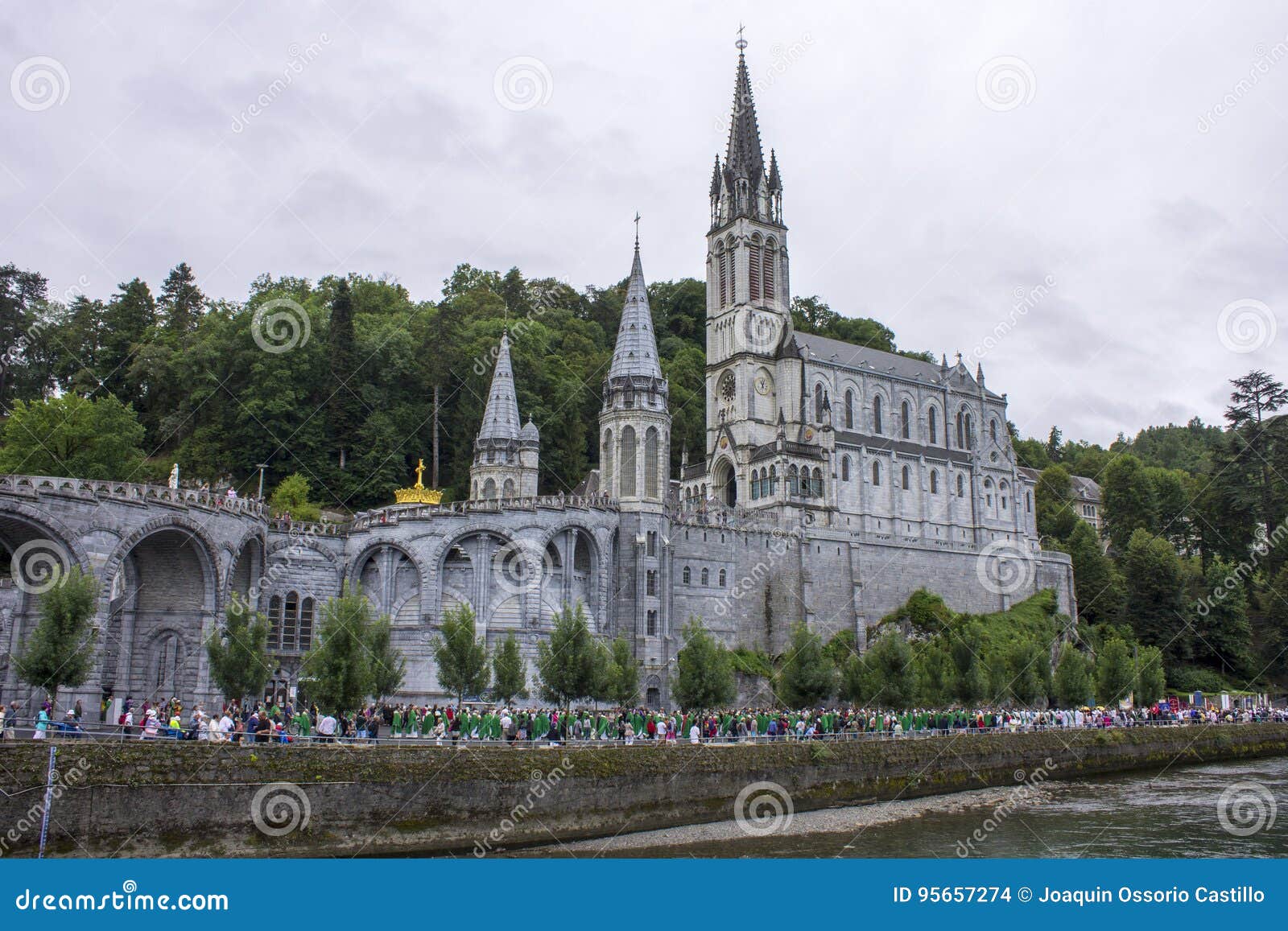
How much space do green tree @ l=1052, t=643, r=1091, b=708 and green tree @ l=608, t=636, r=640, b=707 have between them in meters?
24.1

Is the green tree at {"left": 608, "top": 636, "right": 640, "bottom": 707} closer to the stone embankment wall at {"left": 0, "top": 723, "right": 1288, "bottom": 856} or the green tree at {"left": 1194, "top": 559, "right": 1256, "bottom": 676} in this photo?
the stone embankment wall at {"left": 0, "top": 723, "right": 1288, "bottom": 856}

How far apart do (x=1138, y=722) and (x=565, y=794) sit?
32.8 metres

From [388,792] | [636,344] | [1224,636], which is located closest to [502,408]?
[636,344]

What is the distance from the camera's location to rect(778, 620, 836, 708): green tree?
41562mm

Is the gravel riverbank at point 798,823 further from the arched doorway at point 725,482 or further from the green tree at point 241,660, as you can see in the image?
the arched doorway at point 725,482

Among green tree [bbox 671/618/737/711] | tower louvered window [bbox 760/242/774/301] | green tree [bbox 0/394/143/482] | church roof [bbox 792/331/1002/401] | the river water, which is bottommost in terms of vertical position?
the river water

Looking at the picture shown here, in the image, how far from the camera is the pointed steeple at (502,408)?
62.7m

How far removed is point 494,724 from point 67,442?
118ft

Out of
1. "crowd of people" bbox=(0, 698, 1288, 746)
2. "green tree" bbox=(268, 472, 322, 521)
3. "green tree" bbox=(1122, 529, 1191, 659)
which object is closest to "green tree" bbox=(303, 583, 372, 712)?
"crowd of people" bbox=(0, 698, 1288, 746)

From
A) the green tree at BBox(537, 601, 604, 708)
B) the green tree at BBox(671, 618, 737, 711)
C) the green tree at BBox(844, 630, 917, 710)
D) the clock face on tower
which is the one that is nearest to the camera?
the green tree at BBox(537, 601, 604, 708)

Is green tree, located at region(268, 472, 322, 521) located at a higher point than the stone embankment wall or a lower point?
higher

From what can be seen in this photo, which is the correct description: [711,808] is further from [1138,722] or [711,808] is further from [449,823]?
[1138,722]

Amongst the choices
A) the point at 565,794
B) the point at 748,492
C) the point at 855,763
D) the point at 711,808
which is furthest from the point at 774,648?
the point at 565,794

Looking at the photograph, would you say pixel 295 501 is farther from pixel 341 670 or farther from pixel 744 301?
pixel 744 301
